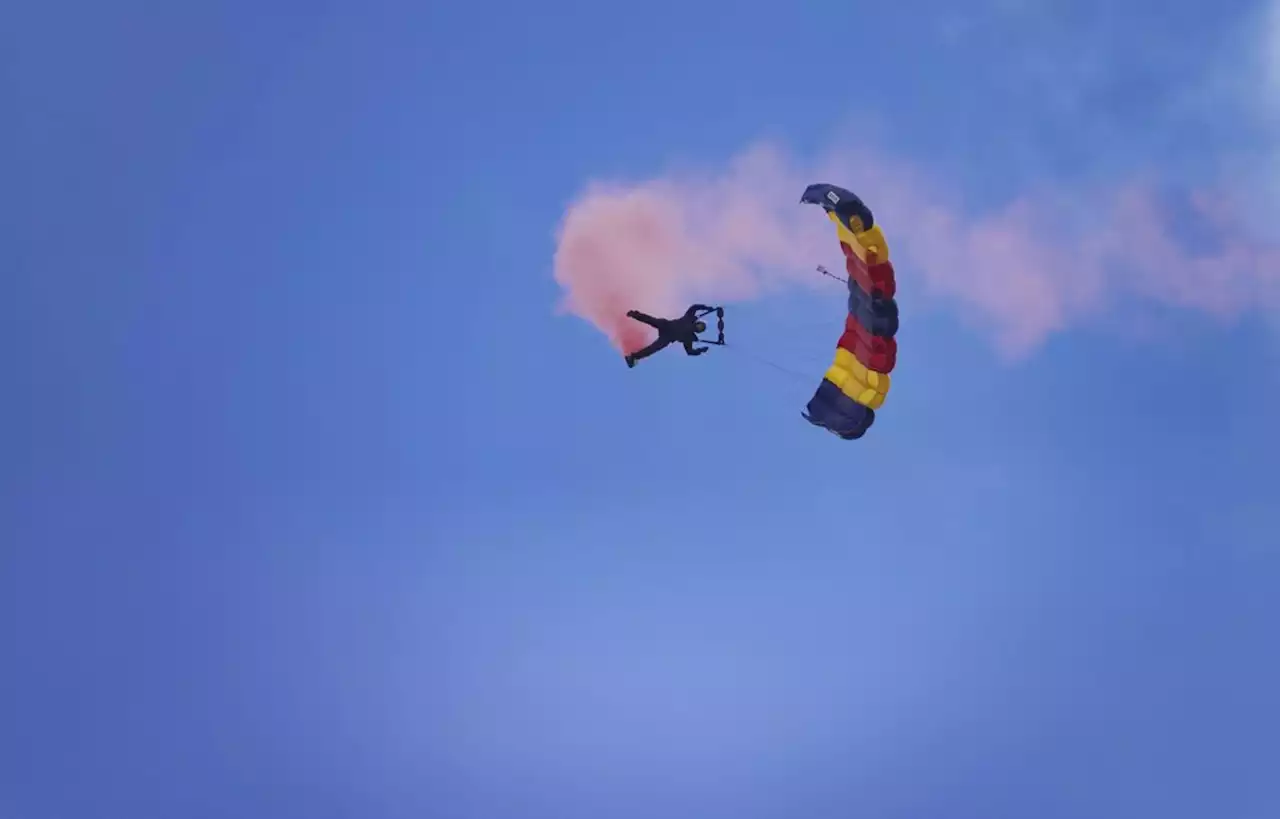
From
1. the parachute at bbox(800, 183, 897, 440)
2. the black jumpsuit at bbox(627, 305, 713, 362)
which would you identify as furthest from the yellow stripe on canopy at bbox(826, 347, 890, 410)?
the black jumpsuit at bbox(627, 305, 713, 362)

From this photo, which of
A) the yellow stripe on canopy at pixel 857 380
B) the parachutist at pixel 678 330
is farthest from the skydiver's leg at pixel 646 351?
the yellow stripe on canopy at pixel 857 380

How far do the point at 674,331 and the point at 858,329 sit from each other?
451 cm

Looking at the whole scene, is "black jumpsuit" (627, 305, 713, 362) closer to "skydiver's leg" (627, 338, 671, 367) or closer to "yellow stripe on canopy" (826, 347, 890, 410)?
"skydiver's leg" (627, 338, 671, 367)

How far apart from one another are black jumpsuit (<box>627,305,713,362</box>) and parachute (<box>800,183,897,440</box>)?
3344 mm

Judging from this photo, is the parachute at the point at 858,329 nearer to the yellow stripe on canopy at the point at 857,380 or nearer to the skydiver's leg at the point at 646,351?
the yellow stripe on canopy at the point at 857,380

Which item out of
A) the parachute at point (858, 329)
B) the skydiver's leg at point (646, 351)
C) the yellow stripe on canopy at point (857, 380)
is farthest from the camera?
the skydiver's leg at point (646, 351)

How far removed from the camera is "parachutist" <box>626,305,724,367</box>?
28469 mm

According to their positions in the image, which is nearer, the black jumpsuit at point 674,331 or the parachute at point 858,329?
the parachute at point 858,329

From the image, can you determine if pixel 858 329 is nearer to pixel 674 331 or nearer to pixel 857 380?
pixel 857 380

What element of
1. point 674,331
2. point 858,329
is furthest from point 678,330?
point 858,329

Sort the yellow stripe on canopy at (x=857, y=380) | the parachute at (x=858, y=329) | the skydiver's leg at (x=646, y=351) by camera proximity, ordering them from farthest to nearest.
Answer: the skydiver's leg at (x=646, y=351) < the yellow stripe on canopy at (x=857, y=380) < the parachute at (x=858, y=329)

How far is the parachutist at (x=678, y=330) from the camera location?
28469 mm

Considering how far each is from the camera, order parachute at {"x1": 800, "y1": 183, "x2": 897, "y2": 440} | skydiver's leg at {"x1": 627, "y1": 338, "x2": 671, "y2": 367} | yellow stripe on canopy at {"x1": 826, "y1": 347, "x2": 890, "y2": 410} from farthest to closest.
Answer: skydiver's leg at {"x1": 627, "y1": 338, "x2": 671, "y2": 367}, yellow stripe on canopy at {"x1": 826, "y1": 347, "x2": 890, "y2": 410}, parachute at {"x1": 800, "y1": 183, "x2": 897, "y2": 440}

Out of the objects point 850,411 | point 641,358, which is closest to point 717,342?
point 641,358
